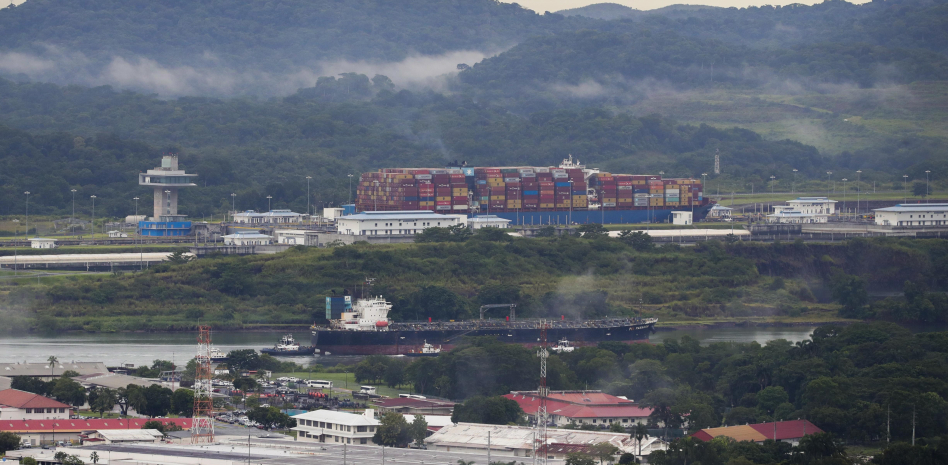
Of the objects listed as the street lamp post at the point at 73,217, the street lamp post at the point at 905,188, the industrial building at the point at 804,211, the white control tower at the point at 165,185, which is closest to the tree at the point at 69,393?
the white control tower at the point at 165,185

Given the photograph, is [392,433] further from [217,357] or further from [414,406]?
[217,357]

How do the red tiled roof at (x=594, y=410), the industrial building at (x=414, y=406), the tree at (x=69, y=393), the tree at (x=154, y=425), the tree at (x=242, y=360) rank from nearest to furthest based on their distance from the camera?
the tree at (x=154, y=425)
the red tiled roof at (x=594, y=410)
the industrial building at (x=414, y=406)
the tree at (x=69, y=393)
the tree at (x=242, y=360)

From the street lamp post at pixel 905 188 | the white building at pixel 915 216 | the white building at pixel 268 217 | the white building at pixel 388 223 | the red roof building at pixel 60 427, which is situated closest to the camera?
the red roof building at pixel 60 427

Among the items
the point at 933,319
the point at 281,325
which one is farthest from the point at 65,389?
the point at 933,319

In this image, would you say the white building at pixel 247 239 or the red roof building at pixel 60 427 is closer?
the red roof building at pixel 60 427

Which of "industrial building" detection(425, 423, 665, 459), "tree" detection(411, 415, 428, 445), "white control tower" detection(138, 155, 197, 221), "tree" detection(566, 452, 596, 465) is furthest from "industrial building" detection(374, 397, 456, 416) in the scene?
"white control tower" detection(138, 155, 197, 221)

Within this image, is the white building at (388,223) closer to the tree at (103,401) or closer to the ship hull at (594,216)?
the ship hull at (594,216)
